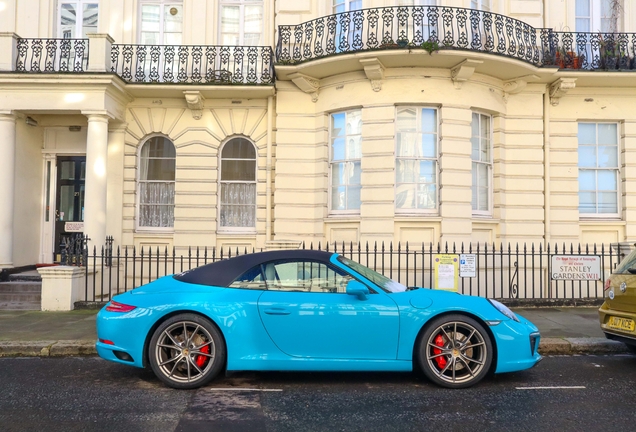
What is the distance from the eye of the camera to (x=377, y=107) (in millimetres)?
11961

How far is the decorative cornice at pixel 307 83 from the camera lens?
1243cm

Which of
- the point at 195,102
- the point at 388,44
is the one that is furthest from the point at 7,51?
the point at 388,44

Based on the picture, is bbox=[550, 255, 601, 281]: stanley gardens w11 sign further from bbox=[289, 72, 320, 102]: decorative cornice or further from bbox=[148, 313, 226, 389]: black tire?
bbox=[148, 313, 226, 389]: black tire

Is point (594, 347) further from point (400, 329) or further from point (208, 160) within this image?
point (208, 160)

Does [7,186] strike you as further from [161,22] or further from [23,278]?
[161,22]

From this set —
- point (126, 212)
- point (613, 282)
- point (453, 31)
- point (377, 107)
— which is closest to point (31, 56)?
point (126, 212)

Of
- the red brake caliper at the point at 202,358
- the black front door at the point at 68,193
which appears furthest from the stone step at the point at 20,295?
the red brake caliper at the point at 202,358

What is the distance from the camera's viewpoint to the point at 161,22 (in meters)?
13.8

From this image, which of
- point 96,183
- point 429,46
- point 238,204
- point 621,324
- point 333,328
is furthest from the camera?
point 238,204

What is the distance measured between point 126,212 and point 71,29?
496 cm

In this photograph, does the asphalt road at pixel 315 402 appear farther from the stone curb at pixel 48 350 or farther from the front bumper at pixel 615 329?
the stone curb at pixel 48 350

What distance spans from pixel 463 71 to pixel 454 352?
791 cm

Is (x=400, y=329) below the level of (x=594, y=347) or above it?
above

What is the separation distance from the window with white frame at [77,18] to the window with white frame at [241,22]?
331 centimetres
